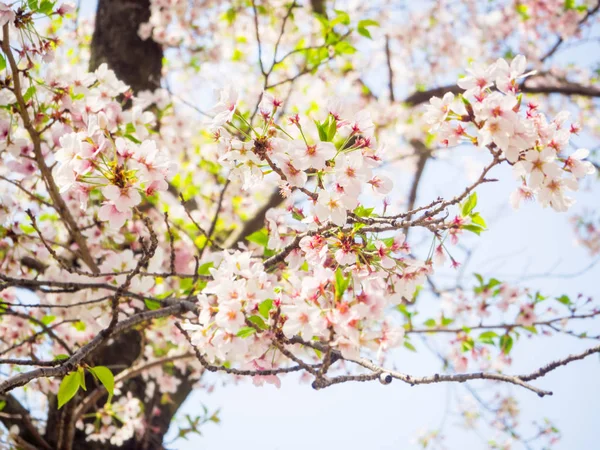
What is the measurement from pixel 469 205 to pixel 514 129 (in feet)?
1.37

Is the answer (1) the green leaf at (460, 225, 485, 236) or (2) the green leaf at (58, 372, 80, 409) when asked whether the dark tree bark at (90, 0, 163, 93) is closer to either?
(2) the green leaf at (58, 372, 80, 409)

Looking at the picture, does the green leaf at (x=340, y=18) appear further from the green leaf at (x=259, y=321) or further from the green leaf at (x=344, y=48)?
the green leaf at (x=259, y=321)

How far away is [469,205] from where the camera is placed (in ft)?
4.88

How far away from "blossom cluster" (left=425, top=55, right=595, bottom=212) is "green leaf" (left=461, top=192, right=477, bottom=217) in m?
0.17

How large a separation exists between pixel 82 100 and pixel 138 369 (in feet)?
4.36

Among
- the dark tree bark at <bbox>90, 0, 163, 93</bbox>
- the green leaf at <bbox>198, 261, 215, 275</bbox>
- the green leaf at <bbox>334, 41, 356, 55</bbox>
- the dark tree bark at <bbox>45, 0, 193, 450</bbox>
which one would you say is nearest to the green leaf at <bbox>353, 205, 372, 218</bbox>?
the green leaf at <bbox>198, 261, 215, 275</bbox>

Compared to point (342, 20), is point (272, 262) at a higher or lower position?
lower

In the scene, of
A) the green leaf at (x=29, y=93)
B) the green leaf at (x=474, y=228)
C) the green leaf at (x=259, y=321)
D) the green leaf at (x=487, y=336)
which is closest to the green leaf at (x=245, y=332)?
the green leaf at (x=259, y=321)

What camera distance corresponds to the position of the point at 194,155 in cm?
521

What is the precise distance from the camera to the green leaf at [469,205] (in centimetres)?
149

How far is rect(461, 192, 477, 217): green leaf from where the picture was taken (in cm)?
149

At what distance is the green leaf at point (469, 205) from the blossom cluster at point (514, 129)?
0.57 feet

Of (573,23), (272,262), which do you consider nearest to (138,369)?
(272,262)

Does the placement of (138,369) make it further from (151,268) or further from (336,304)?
(336,304)
